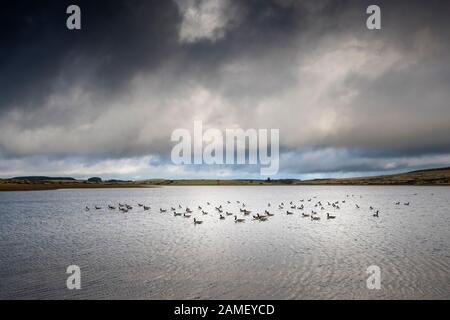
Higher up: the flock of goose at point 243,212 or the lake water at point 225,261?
the lake water at point 225,261

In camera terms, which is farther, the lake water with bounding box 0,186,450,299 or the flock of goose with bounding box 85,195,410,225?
the flock of goose with bounding box 85,195,410,225

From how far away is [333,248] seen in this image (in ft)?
82.0

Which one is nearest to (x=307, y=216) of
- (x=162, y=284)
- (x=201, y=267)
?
(x=201, y=267)

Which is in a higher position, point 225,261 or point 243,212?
point 225,261

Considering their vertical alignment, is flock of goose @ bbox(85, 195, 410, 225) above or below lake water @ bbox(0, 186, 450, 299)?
below

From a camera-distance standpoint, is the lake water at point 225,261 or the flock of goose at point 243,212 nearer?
the lake water at point 225,261

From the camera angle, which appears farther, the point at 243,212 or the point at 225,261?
the point at 243,212
